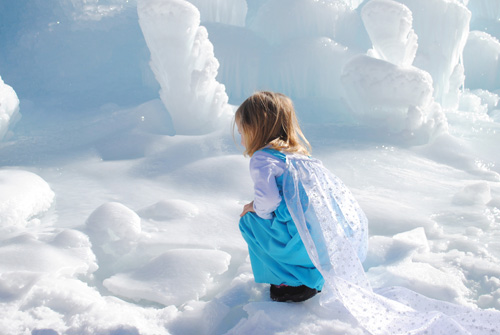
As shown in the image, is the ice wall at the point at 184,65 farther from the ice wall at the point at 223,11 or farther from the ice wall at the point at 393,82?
the ice wall at the point at 223,11

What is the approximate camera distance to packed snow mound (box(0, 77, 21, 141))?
17.3 feet

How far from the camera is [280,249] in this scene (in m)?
1.77

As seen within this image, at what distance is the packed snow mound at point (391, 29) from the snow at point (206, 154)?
2cm

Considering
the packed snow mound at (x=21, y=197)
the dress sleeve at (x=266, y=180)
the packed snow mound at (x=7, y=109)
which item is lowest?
the packed snow mound at (x=7, y=109)

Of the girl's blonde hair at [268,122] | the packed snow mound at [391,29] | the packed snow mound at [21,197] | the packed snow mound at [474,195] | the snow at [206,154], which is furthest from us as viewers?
the packed snow mound at [391,29]

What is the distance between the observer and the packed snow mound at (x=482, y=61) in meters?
10.7

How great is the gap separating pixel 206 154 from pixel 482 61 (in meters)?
9.26

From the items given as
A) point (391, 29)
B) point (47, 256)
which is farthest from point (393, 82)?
point (47, 256)

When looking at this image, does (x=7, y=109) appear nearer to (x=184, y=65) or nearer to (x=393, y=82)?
(x=184, y=65)

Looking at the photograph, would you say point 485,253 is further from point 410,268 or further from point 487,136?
point 487,136

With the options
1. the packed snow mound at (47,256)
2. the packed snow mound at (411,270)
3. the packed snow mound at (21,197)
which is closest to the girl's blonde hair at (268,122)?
the packed snow mound at (411,270)

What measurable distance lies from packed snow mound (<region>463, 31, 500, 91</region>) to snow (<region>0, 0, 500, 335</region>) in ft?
0.11

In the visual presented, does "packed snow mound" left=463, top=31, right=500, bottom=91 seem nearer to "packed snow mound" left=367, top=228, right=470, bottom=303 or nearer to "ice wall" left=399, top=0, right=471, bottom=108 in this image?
"ice wall" left=399, top=0, right=471, bottom=108

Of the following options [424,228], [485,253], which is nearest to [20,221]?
[424,228]
